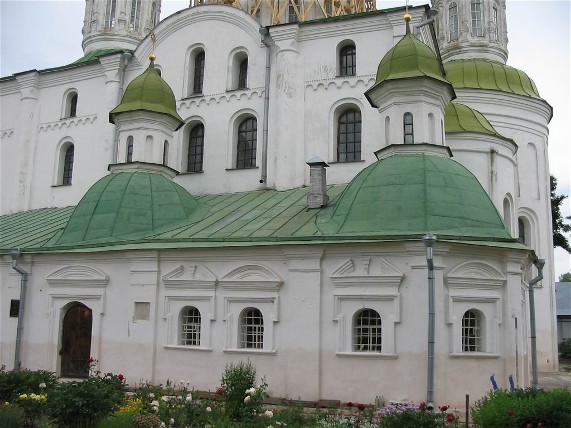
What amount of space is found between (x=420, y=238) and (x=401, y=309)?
1388 mm

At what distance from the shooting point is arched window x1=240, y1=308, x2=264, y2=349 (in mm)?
12977

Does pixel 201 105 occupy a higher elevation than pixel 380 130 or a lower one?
higher

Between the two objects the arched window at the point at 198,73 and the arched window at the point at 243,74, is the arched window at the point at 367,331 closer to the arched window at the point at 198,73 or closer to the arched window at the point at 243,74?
the arched window at the point at 243,74

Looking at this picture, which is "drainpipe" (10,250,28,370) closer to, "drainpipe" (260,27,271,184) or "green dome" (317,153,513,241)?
"drainpipe" (260,27,271,184)

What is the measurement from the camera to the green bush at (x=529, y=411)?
7.76 meters

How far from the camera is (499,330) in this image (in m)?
11.9

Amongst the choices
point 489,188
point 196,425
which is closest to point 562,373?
point 489,188

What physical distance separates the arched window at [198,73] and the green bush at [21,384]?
10.3 metres

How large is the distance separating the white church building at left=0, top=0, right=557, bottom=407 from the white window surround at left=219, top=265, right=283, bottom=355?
35 mm

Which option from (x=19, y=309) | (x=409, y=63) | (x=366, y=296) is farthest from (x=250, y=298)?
(x=409, y=63)

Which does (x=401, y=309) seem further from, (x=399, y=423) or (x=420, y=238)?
(x=399, y=423)

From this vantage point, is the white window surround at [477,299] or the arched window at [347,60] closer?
the white window surround at [477,299]

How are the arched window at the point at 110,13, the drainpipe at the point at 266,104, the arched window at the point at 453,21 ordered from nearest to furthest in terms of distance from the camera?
1. the drainpipe at the point at 266,104
2. the arched window at the point at 110,13
3. the arched window at the point at 453,21

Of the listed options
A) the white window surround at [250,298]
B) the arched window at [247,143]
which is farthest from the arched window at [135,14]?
the white window surround at [250,298]
